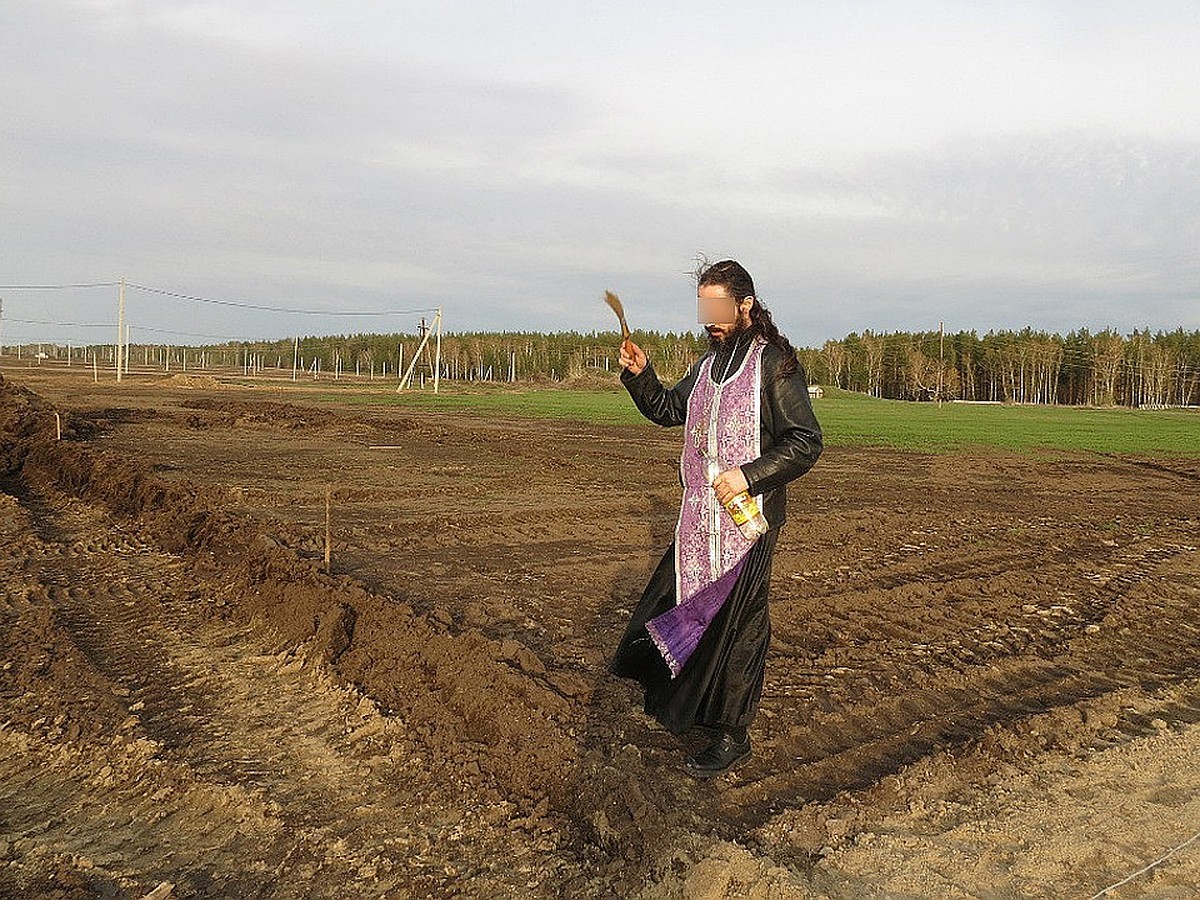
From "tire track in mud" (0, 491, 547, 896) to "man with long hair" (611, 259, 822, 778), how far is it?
1.04m

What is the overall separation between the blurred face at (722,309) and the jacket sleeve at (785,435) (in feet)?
0.97

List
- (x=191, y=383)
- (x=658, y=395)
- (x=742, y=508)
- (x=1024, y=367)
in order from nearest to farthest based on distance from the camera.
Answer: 1. (x=742, y=508)
2. (x=658, y=395)
3. (x=191, y=383)
4. (x=1024, y=367)

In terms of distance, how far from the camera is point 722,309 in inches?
155

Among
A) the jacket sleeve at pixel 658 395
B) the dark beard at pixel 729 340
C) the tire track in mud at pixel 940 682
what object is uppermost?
the dark beard at pixel 729 340

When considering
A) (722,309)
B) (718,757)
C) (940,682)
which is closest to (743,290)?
(722,309)

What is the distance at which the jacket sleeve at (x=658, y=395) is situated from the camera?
4262 mm

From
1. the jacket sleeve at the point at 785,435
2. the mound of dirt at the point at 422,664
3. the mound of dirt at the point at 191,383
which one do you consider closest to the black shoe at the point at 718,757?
the mound of dirt at the point at 422,664

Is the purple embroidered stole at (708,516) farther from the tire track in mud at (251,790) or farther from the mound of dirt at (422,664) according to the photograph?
the tire track in mud at (251,790)

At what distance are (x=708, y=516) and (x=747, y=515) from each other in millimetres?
246

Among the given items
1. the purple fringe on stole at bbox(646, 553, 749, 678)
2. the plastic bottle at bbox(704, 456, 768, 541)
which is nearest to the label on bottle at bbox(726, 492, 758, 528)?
the plastic bottle at bbox(704, 456, 768, 541)

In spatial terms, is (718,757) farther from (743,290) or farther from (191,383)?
(191,383)

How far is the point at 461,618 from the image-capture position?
247 inches

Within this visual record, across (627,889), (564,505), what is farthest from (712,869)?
(564,505)

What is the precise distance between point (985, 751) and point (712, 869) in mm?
1872
